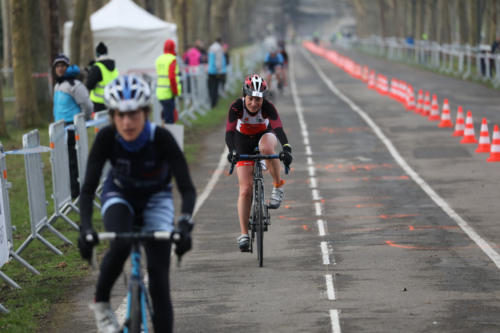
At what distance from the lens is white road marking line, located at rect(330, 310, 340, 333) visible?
28.3 ft

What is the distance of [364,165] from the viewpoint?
2056cm

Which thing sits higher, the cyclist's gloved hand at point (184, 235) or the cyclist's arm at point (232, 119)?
the cyclist's arm at point (232, 119)

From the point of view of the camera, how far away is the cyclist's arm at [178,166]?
6734 millimetres

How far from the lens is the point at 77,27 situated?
31141 mm

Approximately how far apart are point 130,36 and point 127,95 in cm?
2971

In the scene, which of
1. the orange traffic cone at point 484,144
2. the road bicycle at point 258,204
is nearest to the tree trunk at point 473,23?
the orange traffic cone at point 484,144

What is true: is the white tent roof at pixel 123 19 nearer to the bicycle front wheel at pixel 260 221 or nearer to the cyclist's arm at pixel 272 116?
the cyclist's arm at pixel 272 116

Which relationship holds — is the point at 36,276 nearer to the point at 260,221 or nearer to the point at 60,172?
the point at 60,172

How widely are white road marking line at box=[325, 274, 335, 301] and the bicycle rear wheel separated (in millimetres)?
3513

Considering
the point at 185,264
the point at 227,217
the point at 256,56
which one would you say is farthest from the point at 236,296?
the point at 256,56

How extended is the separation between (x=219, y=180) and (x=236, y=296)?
31.0 ft

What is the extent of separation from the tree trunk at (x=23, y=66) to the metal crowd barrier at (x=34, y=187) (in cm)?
1309

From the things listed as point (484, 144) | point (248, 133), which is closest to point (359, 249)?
point (248, 133)

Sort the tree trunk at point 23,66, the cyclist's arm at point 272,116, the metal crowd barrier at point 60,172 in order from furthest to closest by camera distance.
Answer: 1. the tree trunk at point 23,66
2. the metal crowd barrier at point 60,172
3. the cyclist's arm at point 272,116
